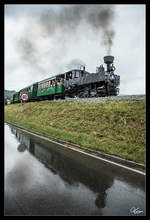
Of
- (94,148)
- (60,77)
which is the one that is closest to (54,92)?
(60,77)

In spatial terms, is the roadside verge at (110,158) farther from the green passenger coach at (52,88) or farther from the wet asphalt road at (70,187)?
the green passenger coach at (52,88)

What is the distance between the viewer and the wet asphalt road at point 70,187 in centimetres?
263

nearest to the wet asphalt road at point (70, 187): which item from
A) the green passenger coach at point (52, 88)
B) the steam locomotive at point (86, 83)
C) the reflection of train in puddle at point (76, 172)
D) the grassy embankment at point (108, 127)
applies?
the reflection of train in puddle at point (76, 172)

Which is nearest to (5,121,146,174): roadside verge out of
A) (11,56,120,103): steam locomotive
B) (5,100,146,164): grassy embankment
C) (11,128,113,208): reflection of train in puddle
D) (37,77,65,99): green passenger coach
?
(5,100,146,164): grassy embankment

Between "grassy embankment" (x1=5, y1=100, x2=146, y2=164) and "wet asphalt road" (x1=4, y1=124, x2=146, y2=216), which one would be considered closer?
"wet asphalt road" (x1=4, y1=124, x2=146, y2=216)

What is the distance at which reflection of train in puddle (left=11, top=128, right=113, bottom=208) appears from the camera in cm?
340

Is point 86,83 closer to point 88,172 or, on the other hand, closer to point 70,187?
point 88,172

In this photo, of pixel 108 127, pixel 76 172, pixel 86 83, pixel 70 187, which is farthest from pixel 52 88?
pixel 70 187

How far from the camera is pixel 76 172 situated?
4.21m

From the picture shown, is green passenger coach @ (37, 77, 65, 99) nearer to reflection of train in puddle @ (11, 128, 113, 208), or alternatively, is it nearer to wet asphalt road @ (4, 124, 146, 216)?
reflection of train in puddle @ (11, 128, 113, 208)

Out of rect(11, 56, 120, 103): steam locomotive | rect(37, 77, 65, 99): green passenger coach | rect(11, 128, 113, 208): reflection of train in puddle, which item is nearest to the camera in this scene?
rect(11, 128, 113, 208): reflection of train in puddle

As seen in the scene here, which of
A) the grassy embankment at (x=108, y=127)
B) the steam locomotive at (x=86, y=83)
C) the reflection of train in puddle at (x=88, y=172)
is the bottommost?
the reflection of train in puddle at (x=88, y=172)

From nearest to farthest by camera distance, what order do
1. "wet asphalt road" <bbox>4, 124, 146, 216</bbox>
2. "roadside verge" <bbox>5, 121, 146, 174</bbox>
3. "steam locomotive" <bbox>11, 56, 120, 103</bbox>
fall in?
Answer: "wet asphalt road" <bbox>4, 124, 146, 216</bbox>, "roadside verge" <bbox>5, 121, 146, 174</bbox>, "steam locomotive" <bbox>11, 56, 120, 103</bbox>

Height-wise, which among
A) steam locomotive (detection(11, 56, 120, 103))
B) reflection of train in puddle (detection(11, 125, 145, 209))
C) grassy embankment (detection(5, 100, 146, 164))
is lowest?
reflection of train in puddle (detection(11, 125, 145, 209))
